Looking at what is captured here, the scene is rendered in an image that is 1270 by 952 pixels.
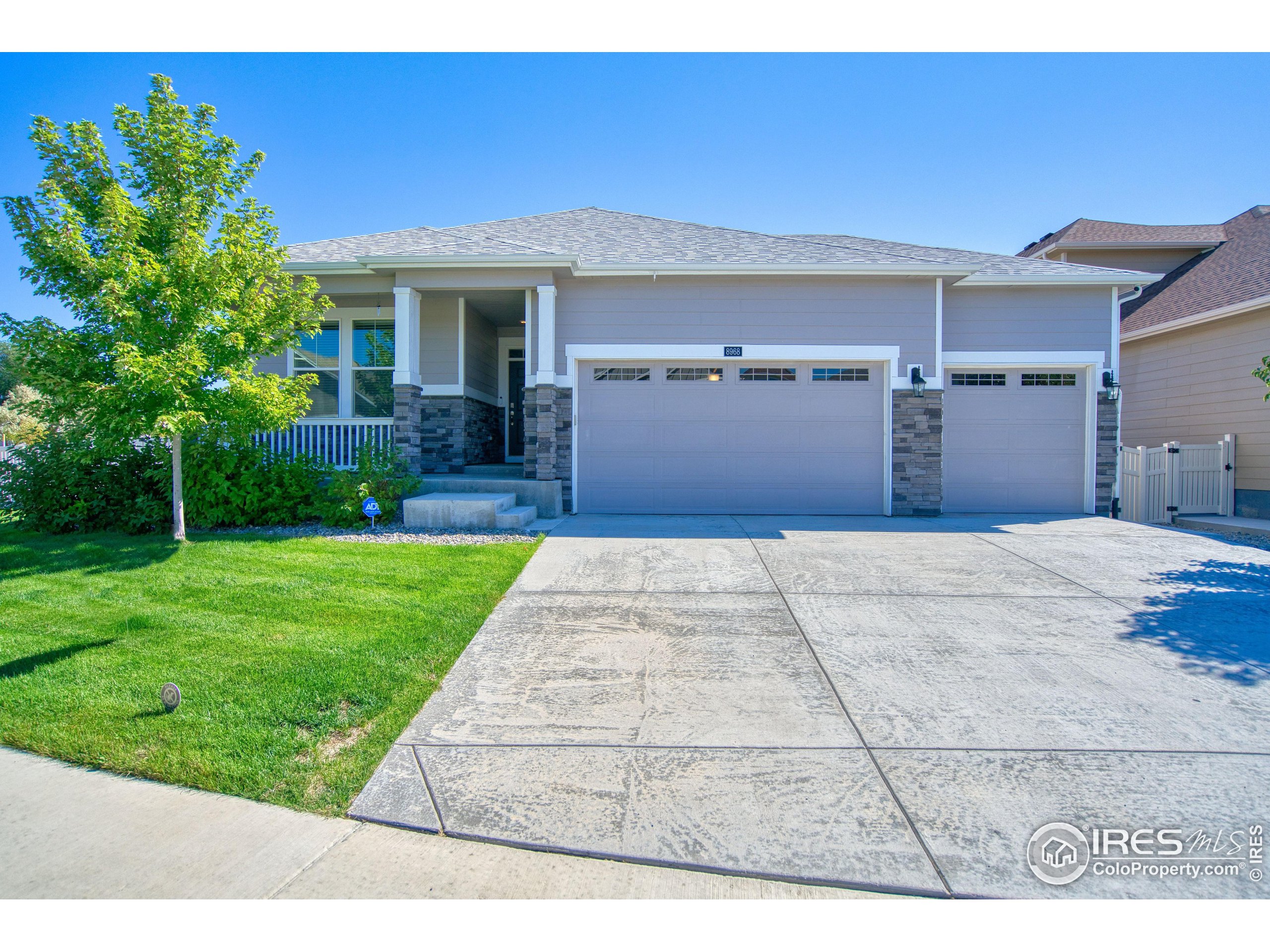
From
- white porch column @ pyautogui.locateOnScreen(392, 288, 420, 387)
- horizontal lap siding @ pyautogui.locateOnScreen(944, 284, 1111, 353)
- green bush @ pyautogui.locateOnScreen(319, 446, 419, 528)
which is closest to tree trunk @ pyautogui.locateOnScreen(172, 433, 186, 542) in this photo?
green bush @ pyautogui.locateOnScreen(319, 446, 419, 528)

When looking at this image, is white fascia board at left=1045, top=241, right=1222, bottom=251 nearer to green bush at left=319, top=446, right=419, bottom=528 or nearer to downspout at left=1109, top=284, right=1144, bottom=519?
downspout at left=1109, top=284, right=1144, bottom=519

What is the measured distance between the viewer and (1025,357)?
10.7 meters

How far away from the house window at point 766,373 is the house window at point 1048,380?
13.6ft

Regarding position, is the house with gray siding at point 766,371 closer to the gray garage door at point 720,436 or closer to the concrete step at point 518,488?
the gray garage door at point 720,436

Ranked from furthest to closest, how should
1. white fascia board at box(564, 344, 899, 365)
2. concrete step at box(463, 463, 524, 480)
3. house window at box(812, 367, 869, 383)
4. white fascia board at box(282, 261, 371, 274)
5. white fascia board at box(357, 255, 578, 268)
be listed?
concrete step at box(463, 463, 524, 480) < house window at box(812, 367, 869, 383) < white fascia board at box(564, 344, 899, 365) < white fascia board at box(282, 261, 371, 274) < white fascia board at box(357, 255, 578, 268)

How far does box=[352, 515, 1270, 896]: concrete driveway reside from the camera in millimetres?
2445

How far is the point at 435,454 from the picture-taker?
36.1ft

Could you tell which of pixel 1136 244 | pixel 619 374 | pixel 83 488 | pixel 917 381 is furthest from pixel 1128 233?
pixel 83 488

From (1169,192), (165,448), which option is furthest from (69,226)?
(1169,192)

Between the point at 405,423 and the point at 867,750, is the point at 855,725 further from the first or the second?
the point at 405,423

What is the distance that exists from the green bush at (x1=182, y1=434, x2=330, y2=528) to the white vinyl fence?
45.1ft

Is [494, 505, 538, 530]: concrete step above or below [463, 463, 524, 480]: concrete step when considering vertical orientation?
below

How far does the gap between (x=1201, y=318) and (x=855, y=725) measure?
13.4m

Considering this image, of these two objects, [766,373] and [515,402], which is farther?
[515,402]
